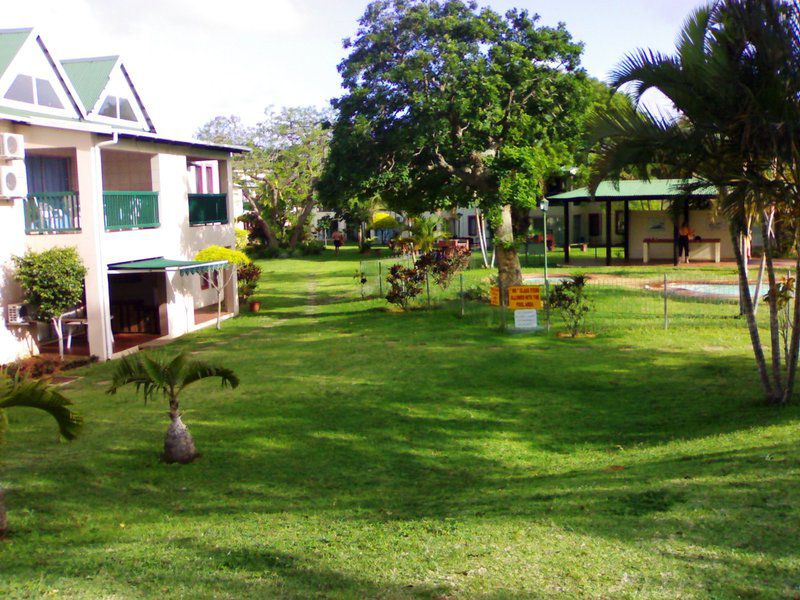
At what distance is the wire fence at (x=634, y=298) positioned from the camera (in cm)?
1920

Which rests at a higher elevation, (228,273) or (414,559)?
(228,273)

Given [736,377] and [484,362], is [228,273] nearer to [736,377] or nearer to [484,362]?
[484,362]

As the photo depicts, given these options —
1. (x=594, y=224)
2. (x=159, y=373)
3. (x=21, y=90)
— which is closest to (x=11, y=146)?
(x=21, y=90)

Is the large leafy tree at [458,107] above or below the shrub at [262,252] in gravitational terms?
above

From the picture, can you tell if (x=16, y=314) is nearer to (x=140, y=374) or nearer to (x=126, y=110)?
(x=140, y=374)

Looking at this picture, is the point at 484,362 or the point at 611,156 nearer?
the point at 611,156

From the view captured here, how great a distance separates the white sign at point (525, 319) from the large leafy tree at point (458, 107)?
4.00 meters

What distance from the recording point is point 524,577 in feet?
18.7

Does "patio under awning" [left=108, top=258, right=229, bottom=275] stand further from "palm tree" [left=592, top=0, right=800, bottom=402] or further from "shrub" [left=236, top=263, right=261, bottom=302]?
"palm tree" [left=592, top=0, right=800, bottom=402]

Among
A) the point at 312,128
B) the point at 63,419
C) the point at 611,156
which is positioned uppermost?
the point at 312,128

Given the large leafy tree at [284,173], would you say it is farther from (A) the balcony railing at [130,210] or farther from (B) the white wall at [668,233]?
(A) the balcony railing at [130,210]

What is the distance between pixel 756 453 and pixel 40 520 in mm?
6969

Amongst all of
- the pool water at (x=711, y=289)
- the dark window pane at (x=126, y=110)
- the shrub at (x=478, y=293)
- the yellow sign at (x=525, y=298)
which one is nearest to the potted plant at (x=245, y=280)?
the dark window pane at (x=126, y=110)

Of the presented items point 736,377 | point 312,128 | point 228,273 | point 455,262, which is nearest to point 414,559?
point 736,377
